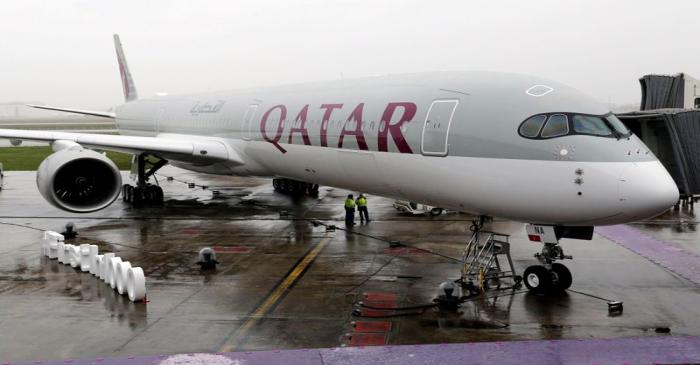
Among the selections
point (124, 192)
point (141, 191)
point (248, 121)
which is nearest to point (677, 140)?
point (248, 121)

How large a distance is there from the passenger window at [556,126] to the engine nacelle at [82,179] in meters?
12.4

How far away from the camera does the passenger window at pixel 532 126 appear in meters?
11.0

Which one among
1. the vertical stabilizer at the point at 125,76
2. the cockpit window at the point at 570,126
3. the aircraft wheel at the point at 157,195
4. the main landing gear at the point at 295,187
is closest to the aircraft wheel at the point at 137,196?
the aircraft wheel at the point at 157,195

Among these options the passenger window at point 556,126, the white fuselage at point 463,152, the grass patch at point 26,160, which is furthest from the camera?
the grass patch at point 26,160

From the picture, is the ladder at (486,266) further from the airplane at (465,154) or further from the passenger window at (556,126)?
the passenger window at (556,126)

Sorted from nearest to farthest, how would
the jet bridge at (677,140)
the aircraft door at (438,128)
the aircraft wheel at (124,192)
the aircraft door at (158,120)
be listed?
the aircraft door at (438,128), the jet bridge at (677,140), the aircraft wheel at (124,192), the aircraft door at (158,120)

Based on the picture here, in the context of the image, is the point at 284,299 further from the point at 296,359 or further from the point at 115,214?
the point at 115,214

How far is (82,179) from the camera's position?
19.0 meters

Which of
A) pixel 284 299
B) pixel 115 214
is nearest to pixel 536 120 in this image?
pixel 284 299

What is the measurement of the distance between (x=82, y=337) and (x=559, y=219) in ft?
24.0

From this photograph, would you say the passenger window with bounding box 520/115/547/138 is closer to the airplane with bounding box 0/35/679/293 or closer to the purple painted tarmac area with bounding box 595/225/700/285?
the airplane with bounding box 0/35/679/293

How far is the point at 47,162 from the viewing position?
18484mm

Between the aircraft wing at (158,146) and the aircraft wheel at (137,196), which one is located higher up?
the aircraft wing at (158,146)

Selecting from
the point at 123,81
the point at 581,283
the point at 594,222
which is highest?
the point at 123,81
